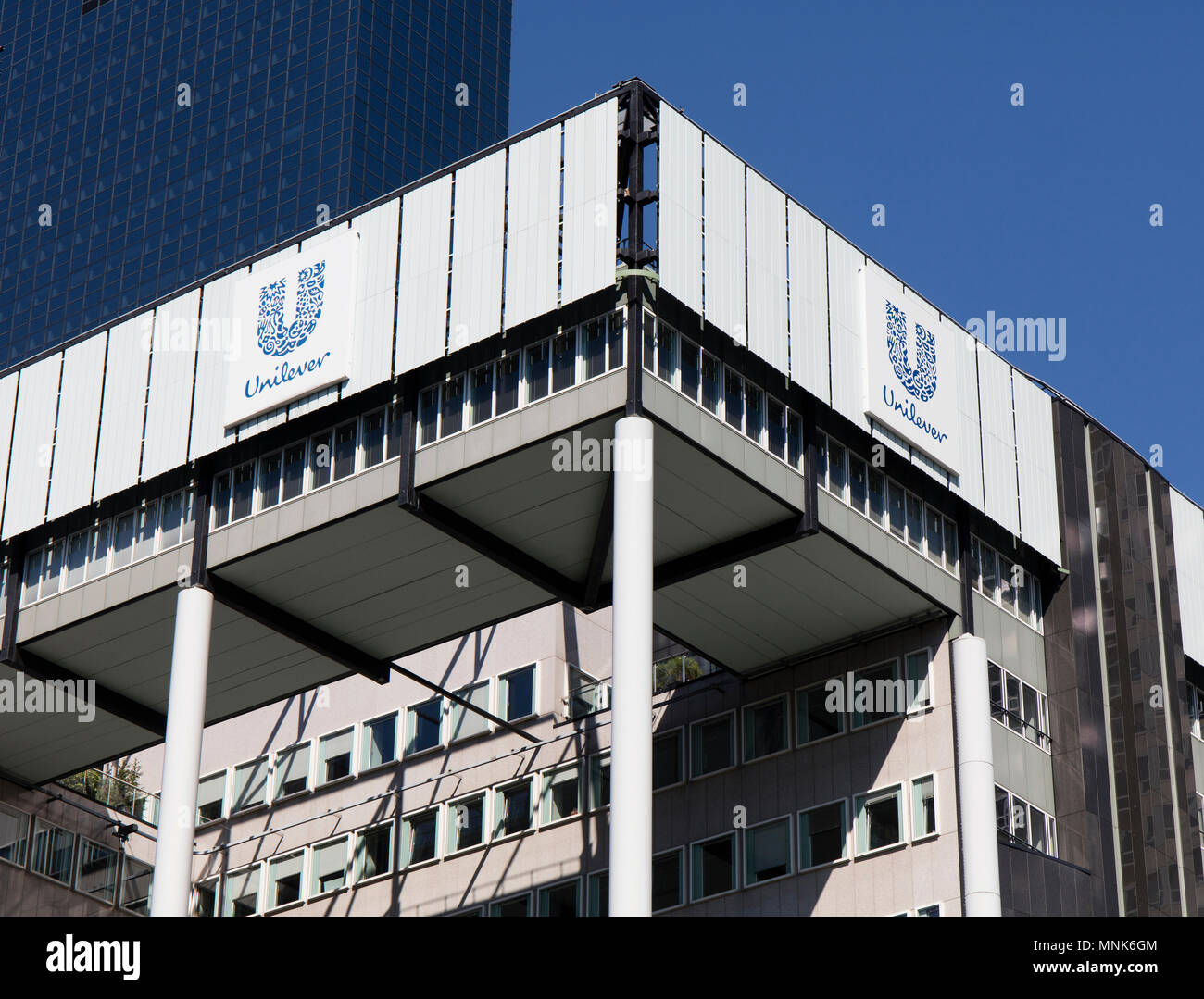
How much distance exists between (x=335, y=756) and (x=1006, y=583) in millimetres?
24859

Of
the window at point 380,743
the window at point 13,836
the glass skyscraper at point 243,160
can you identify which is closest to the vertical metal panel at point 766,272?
the window at point 380,743

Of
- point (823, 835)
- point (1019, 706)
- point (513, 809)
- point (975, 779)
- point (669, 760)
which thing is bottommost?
point (823, 835)

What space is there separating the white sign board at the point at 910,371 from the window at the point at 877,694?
18.0 feet

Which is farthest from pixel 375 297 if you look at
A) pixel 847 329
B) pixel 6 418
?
pixel 6 418

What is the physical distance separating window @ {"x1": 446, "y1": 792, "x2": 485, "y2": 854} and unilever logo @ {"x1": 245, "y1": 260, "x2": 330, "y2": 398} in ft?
56.9

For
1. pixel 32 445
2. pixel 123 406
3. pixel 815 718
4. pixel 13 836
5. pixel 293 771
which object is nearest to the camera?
pixel 815 718

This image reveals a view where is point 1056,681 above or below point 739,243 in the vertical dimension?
below

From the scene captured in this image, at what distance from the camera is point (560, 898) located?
5794cm

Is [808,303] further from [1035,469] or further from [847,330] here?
[1035,469]

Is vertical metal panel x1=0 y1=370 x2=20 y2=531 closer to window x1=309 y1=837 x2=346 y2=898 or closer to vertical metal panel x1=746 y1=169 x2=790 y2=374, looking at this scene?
window x1=309 y1=837 x2=346 y2=898
